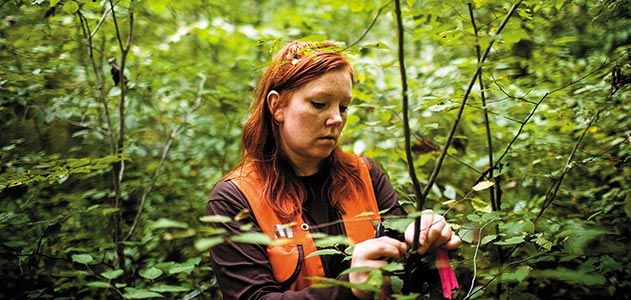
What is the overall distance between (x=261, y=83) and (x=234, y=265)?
2.96 feet

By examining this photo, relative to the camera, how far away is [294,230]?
166 centimetres

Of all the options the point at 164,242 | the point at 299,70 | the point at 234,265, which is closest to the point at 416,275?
the point at 234,265

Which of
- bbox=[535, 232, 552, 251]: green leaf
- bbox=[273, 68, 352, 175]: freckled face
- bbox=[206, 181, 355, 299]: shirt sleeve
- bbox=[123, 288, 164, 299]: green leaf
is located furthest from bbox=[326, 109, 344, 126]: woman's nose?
bbox=[123, 288, 164, 299]: green leaf

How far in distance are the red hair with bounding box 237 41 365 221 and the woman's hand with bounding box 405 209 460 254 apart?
21.0 inches

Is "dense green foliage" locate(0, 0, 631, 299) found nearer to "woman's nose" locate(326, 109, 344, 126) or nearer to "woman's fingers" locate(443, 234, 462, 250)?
"woman's fingers" locate(443, 234, 462, 250)

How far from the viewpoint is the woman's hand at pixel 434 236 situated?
128 cm

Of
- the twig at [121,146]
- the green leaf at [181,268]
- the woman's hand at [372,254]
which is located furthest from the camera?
the twig at [121,146]

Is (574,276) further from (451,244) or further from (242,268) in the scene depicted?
(242,268)

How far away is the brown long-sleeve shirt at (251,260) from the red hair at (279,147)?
70mm

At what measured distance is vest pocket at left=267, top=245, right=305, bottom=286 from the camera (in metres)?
1.55

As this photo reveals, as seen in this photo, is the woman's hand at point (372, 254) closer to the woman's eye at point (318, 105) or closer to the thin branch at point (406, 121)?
the thin branch at point (406, 121)

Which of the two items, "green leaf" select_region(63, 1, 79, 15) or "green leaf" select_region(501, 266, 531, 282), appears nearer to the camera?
"green leaf" select_region(501, 266, 531, 282)

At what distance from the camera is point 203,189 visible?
A: 11.0 ft

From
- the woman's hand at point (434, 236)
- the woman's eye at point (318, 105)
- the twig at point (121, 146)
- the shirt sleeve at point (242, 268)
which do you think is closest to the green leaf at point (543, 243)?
the woman's hand at point (434, 236)
